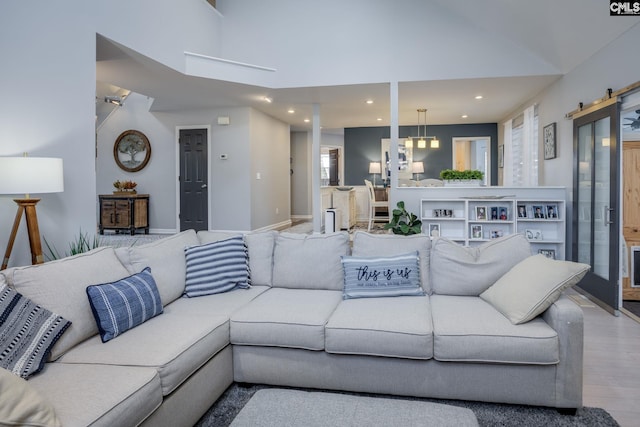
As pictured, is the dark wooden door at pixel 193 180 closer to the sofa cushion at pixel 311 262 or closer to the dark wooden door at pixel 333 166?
the dark wooden door at pixel 333 166

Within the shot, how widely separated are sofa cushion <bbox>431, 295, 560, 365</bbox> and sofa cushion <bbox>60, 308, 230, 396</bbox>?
1135mm

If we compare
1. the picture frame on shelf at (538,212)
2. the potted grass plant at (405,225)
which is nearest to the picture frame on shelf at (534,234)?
the picture frame on shelf at (538,212)

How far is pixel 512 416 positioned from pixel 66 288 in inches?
86.5

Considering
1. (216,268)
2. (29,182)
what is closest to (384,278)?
(216,268)

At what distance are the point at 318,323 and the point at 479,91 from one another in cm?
567

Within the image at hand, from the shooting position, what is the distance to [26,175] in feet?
10.3

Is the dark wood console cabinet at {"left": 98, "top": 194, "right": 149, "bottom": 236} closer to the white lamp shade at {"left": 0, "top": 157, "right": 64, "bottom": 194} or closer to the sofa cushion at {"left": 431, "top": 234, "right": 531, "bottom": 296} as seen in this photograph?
the white lamp shade at {"left": 0, "top": 157, "right": 64, "bottom": 194}

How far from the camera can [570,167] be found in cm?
523

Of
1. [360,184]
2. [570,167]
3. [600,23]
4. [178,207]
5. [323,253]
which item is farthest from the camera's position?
[360,184]

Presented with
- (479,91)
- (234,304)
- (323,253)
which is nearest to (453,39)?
(479,91)

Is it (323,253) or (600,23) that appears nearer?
(323,253)

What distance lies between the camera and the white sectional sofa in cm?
177

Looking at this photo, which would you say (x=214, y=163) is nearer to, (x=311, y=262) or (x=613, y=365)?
(x=311, y=262)

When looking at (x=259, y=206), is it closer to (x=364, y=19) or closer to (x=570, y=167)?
(x=364, y=19)
